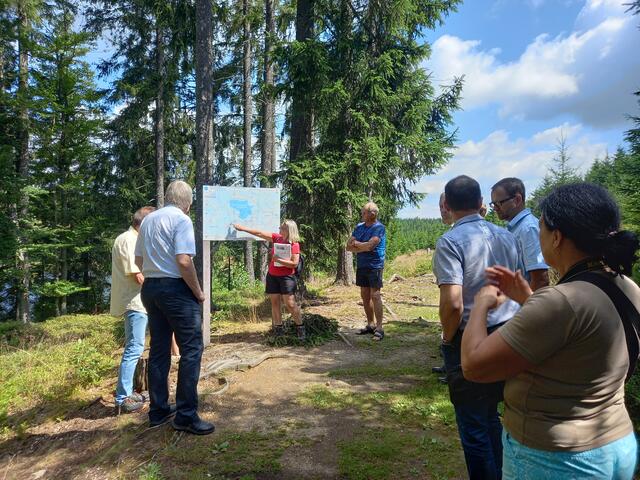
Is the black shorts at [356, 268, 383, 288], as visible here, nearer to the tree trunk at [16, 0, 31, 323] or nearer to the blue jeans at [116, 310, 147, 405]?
the blue jeans at [116, 310, 147, 405]

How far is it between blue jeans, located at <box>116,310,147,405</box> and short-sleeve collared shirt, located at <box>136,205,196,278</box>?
928 millimetres

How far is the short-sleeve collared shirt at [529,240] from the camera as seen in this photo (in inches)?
135

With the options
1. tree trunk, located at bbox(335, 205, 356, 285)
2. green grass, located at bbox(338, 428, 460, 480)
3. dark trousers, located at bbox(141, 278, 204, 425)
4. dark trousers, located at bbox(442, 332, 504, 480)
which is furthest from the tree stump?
tree trunk, located at bbox(335, 205, 356, 285)

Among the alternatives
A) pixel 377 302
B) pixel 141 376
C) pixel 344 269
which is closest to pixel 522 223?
pixel 377 302

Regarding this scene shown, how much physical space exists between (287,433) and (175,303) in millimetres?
1568

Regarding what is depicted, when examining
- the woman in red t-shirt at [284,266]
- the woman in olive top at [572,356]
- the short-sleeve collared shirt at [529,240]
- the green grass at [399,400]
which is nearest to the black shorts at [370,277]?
the woman in red t-shirt at [284,266]

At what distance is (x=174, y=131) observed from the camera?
1923cm

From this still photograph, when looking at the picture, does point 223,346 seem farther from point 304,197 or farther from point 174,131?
point 174,131

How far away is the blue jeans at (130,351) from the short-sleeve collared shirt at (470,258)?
335 centimetres

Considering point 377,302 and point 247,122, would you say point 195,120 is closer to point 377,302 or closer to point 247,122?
point 247,122

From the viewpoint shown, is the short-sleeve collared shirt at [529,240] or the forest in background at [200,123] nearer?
the short-sleeve collared shirt at [529,240]

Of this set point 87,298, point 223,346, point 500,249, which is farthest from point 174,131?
point 500,249

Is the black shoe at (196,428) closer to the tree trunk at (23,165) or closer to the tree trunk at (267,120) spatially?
the tree trunk at (267,120)

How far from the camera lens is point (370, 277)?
6.33 metres
